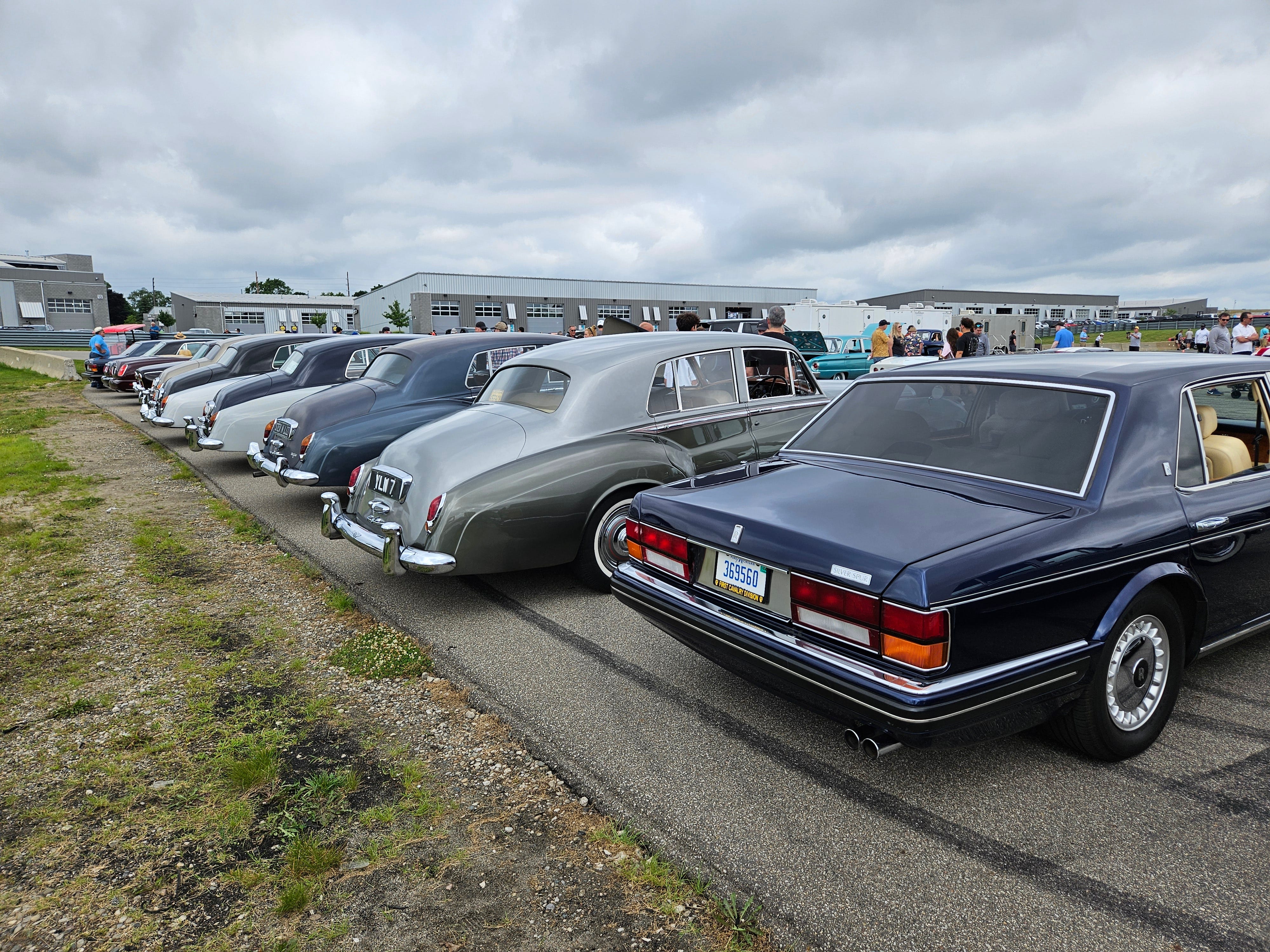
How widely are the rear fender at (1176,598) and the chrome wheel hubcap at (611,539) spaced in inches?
113

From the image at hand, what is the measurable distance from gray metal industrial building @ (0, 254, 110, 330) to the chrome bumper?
92.0 meters

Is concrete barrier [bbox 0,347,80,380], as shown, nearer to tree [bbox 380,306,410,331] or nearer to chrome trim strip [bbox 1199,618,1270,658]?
chrome trim strip [bbox 1199,618,1270,658]

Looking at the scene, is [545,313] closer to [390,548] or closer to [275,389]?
[275,389]

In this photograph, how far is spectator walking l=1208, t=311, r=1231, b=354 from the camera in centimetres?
1672

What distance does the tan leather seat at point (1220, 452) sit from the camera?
3.41 metres

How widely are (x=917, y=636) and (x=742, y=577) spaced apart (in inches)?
30.2

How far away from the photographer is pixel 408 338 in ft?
32.2

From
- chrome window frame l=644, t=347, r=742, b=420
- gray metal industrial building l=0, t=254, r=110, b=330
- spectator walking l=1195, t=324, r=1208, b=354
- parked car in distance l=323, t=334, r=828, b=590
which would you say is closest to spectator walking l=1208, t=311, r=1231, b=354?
spectator walking l=1195, t=324, r=1208, b=354

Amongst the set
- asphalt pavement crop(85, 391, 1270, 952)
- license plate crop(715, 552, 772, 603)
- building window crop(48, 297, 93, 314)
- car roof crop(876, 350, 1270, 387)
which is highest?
building window crop(48, 297, 93, 314)

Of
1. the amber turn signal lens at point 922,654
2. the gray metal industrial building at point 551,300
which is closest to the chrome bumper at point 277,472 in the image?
the amber turn signal lens at point 922,654

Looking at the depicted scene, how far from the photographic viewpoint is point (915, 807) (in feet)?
9.52

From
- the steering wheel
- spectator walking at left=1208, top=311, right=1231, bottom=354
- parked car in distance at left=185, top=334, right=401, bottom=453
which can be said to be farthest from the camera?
spectator walking at left=1208, top=311, right=1231, bottom=354

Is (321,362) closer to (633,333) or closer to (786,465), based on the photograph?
(633,333)

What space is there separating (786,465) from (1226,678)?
237 centimetres
